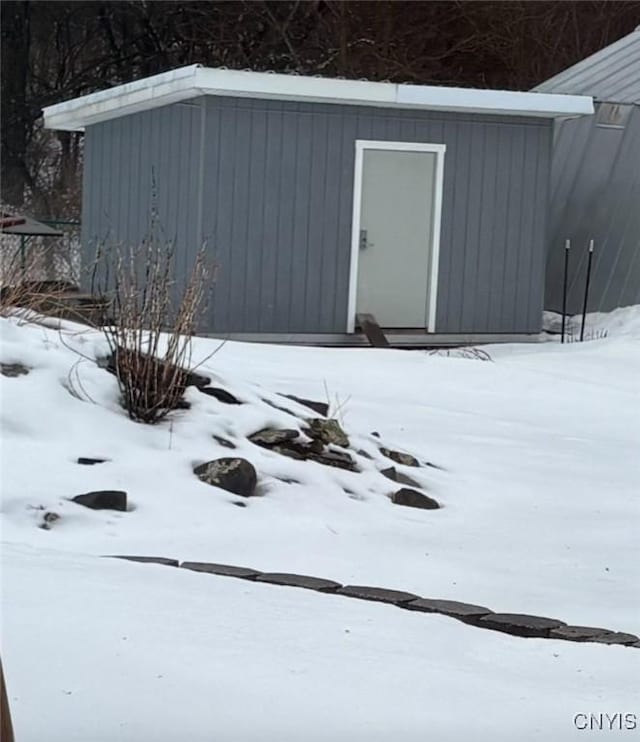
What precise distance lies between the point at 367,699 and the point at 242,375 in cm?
505

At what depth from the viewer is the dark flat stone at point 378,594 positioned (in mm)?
4305

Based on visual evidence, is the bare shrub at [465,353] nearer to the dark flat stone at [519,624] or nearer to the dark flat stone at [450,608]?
the dark flat stone at [450,608]

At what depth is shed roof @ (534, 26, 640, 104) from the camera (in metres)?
14.4

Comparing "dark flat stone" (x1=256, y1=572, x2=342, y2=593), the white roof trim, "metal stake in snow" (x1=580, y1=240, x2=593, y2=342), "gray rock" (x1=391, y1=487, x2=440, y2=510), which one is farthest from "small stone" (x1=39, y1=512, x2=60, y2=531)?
"metal stake in snow" (x1=580, y1=240, x2=593, y2=342)

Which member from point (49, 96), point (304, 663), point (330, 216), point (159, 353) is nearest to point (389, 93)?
point (330, 216)

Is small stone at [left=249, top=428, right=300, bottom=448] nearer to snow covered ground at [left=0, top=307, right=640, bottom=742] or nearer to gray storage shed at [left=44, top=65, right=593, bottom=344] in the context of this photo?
snow covered ground at [left=0, top=307, right=640, bottom=742]

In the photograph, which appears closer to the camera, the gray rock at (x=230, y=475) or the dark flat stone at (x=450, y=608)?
the dark flat stone at (x=450, y=608)

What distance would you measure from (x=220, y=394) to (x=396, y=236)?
5938 mm

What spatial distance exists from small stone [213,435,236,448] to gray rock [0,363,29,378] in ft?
3.42

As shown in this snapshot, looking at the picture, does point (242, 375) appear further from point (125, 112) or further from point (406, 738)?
point (125, 112)

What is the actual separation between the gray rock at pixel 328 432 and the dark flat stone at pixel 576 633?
2.52 metres

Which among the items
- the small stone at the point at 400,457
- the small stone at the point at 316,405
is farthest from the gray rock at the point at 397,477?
the small stone at the point at 316,405

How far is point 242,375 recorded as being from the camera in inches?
317

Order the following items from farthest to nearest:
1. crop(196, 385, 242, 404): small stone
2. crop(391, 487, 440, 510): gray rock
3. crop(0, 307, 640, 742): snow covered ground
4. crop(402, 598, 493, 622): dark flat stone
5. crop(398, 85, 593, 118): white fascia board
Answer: crop(398, 85, 593, 118): white fascia board, crop(196, 385, 242, 404): small stone, crop(391, 487, 440, 510): gray rock, crop(402, 598, 493, 622): dark flat stone, crop(0, 307, 640, 742): snow covered ground
